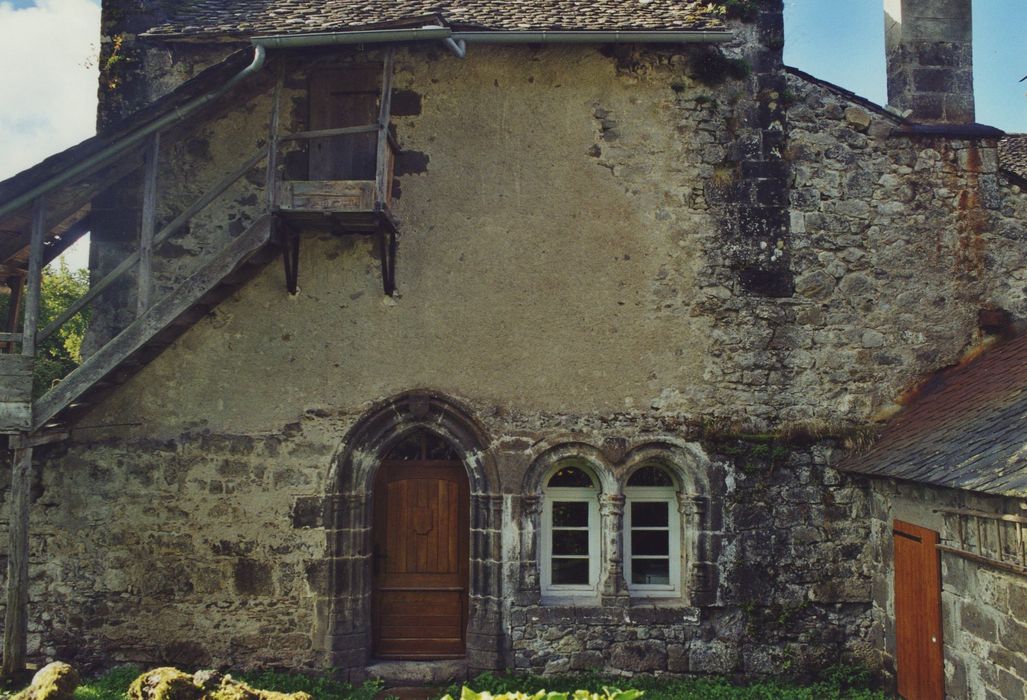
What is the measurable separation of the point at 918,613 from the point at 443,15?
23.7 feet

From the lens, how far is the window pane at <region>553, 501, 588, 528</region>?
7.65 metres

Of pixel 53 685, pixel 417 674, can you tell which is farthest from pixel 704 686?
pixel 53 685

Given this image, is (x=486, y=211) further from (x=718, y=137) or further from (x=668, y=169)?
(x=718, y=137)

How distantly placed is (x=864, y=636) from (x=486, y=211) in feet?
18.8

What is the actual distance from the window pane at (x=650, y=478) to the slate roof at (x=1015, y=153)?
24.8ft

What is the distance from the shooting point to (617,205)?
7.64 meters

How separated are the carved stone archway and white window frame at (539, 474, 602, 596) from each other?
0.54 metres

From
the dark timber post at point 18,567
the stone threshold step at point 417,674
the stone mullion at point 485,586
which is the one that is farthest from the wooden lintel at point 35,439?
the stone mullion at point 485,586

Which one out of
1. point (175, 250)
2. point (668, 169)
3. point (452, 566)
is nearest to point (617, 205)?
point (668, 169)

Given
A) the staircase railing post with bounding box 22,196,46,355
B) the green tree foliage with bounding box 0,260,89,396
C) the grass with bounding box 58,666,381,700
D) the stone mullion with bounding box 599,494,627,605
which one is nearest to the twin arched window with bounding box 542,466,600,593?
the stone mullion with bounding box 599,494,627,605

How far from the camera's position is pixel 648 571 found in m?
7.65

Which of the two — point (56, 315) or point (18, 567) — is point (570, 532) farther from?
point (56, 315)

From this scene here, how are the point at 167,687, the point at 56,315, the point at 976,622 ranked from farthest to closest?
the point at 56,315 → the point at 976,622 → the point at 167,687

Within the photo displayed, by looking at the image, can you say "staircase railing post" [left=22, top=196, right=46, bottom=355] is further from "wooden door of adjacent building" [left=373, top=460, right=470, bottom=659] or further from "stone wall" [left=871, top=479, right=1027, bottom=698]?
"stone wall" [left=871, top=479, right=1027, bottom=698]
